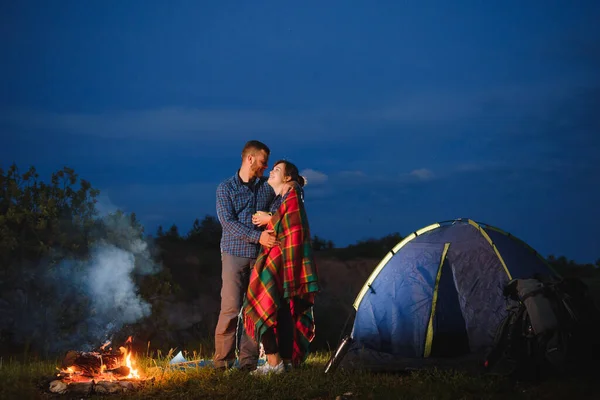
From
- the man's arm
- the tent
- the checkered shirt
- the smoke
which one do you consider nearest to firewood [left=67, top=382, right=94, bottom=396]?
the checkered shirt

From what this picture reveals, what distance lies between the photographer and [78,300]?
10586 millimetres

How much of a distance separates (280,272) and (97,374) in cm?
211

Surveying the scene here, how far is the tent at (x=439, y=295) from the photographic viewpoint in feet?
25.0

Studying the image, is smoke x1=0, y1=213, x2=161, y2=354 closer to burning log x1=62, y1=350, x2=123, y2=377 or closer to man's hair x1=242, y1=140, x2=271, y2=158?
burning log x1=62, y1=350, x2=123, y2=377

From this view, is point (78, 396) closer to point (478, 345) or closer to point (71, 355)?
point (71, 355)

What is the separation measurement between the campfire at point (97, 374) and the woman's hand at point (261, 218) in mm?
1929

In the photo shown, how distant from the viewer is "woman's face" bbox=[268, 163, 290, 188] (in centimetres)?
695

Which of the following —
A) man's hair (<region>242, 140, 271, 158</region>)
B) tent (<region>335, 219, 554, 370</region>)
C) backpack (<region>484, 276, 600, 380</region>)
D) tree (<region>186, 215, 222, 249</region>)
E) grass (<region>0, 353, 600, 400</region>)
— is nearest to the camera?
grass (<region>0, 353, 600, 400</region>)

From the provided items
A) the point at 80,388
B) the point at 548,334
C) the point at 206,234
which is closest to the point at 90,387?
the point at 80,388

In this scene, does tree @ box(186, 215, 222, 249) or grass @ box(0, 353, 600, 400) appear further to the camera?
tree @ box(186, 215, 222, 249)

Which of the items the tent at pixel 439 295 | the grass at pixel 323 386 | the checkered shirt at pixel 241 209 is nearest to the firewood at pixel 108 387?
the grass at pixel 323 386

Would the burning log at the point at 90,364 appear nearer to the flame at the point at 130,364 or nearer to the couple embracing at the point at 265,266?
the flame at the point at 130,364

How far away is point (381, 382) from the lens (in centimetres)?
667

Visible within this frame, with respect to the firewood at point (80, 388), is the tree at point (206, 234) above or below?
above
